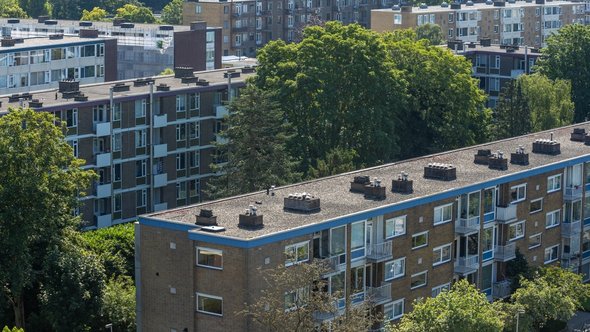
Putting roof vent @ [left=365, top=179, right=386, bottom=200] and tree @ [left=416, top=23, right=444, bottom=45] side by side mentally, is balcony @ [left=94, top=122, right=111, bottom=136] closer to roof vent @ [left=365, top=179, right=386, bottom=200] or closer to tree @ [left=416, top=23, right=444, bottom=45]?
roof vent @ [left=365, top=179, right=386, bottom=200]

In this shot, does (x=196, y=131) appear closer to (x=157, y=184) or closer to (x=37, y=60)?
(x=157, y=184)

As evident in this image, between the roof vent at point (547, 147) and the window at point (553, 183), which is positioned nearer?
the window at point (553, 183)

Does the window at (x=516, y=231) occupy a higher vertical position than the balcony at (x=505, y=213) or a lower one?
lower

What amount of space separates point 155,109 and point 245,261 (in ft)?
128

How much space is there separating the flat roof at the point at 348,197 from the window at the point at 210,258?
0.75 meters

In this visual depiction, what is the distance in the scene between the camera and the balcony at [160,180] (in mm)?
100812

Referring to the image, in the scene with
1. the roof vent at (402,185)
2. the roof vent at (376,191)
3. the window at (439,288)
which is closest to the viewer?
the roof vent at (376,191)

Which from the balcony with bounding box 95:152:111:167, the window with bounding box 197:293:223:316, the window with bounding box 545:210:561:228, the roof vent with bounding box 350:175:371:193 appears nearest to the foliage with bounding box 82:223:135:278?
the window with bounding box 197:293:223:316

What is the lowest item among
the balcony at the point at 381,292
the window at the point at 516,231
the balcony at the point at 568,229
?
the balcony at the point at 381,292

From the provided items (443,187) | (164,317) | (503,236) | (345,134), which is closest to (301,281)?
(164,317)

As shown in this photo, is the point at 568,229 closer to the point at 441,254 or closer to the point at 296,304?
the point at 441,254

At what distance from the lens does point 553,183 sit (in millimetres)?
81125

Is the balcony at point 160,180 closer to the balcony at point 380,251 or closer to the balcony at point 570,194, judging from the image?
the balcony at point 570,194

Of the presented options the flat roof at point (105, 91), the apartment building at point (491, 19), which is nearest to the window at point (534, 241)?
the flat roof at point (105, 91)
